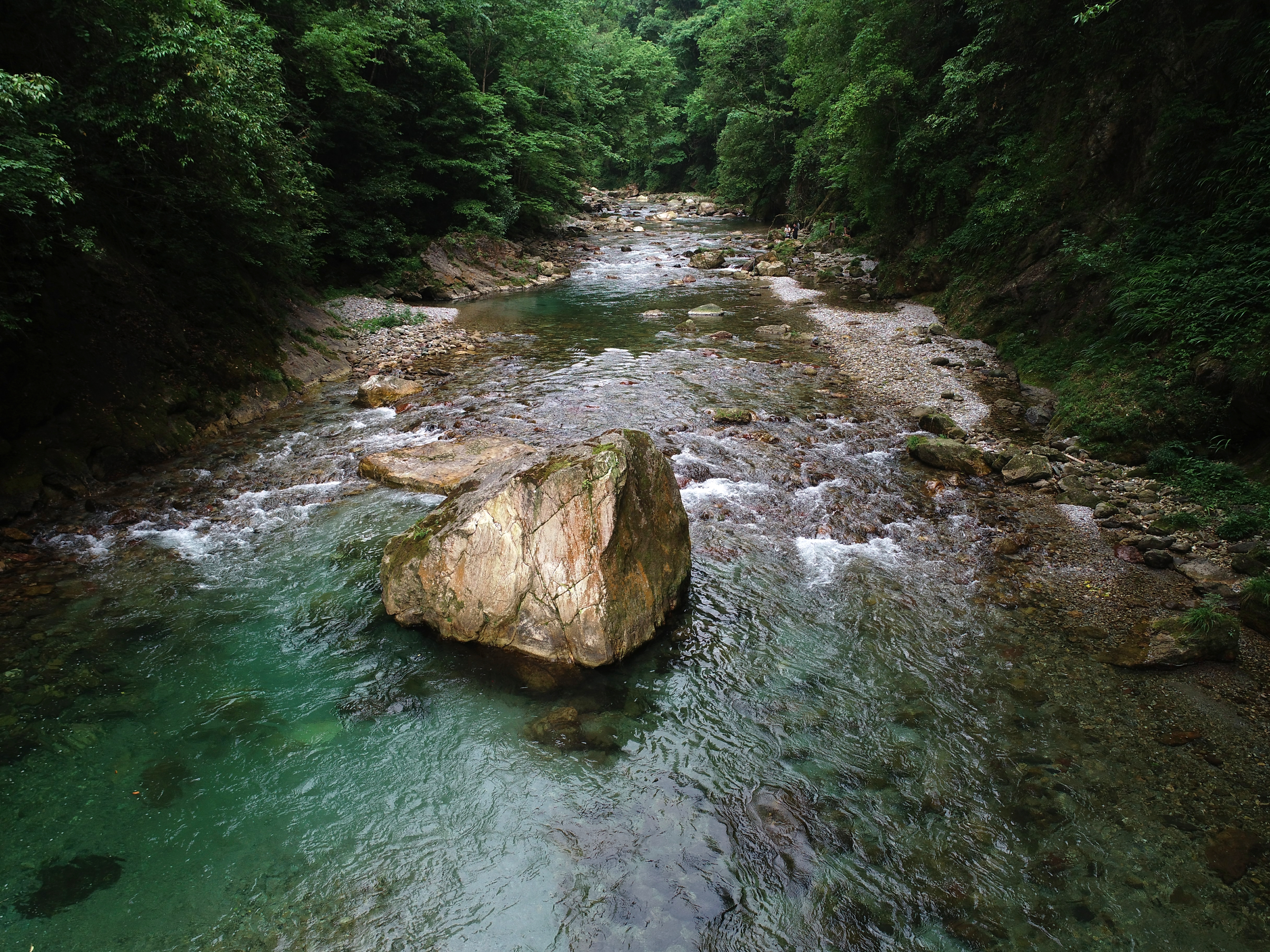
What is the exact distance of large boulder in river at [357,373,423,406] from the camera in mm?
13008

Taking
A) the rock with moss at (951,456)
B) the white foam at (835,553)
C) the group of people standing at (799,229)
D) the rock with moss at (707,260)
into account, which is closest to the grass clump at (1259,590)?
the white foam at (835,553)

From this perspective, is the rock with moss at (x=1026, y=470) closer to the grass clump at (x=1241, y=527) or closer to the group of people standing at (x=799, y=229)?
the grass clump at (x=1241, y=527)

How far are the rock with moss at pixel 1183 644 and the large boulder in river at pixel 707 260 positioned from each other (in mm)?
25876

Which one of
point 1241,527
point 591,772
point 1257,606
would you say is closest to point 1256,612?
point 1257,606

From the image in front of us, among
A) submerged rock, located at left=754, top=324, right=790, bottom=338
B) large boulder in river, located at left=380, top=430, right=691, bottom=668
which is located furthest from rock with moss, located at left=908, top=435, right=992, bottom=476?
submerged rock, located at left=754, top=324, right=790, bottom=338

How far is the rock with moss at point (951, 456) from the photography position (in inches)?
388

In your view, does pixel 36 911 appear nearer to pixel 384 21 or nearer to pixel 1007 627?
pixel 1007 627

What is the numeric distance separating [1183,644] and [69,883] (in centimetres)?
932

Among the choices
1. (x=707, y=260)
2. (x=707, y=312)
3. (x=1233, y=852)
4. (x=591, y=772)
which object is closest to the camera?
(x=1233, y=852)

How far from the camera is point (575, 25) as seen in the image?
3412 centimetres

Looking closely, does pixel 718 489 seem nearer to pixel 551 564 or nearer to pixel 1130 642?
pixel 551 564

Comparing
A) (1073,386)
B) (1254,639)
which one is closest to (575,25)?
(1073,386)

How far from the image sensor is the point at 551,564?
6016 mm

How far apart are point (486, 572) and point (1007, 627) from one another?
5.52 m
